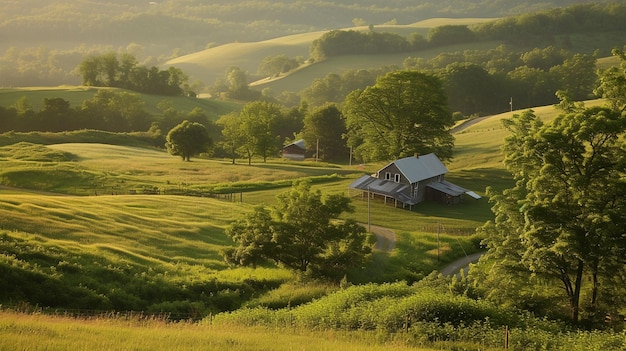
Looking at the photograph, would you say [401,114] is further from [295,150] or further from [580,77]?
[580,77]

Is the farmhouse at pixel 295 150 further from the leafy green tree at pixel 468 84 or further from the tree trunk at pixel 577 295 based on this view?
the tree trunk at pixel 577 295

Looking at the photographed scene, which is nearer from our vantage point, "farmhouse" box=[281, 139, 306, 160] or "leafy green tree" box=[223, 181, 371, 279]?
"leafy green tree" box=[223, 181, 371, 279]

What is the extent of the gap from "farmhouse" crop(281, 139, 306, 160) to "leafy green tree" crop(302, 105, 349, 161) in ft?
11.4

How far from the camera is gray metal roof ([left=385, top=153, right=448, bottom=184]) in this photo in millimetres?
65062

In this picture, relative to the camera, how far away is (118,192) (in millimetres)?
65812

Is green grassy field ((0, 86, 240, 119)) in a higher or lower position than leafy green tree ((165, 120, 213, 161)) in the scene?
higher

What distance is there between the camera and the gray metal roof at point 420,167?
65.1 m

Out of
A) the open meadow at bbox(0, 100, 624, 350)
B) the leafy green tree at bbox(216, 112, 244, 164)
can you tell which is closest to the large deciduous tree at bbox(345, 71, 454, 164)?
the open meadow at bbox(0, 100, 624, 350)

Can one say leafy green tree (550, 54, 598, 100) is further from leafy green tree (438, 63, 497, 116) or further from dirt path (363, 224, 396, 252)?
dirt path (363, 224, 396, 252)

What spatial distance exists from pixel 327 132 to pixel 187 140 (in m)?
29.3

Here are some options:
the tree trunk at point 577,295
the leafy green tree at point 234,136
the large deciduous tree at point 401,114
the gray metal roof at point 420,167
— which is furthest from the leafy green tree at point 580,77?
the tree trunk at point 577,295

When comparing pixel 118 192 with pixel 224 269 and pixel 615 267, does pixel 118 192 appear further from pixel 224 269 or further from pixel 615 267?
pixel 615 267

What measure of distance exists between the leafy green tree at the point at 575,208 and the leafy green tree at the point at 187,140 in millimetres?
71105

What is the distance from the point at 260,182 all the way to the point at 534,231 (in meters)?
51.8
